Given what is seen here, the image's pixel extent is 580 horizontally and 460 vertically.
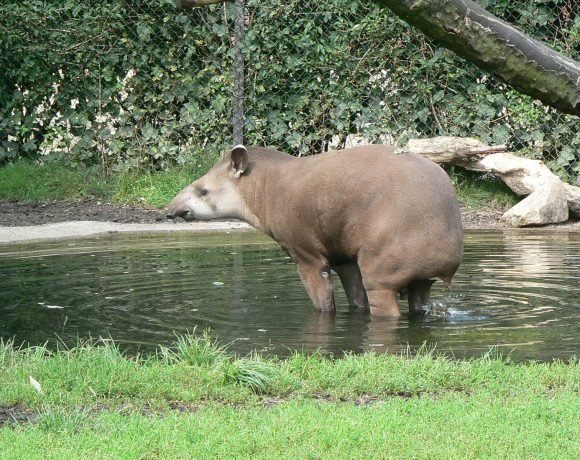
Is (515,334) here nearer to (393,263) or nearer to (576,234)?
(393,263)

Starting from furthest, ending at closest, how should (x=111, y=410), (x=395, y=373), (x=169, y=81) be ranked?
(x=169, y=81)
(x=395, y=373)
(x=111, y=410)

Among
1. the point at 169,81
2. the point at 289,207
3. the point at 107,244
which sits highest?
the point at 169,81

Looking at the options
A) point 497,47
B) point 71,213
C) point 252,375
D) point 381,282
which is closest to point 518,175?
point 71,213

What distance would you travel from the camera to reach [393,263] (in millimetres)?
8234

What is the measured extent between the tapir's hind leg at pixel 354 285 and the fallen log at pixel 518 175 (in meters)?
5.28

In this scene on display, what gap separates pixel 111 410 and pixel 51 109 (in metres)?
12.4

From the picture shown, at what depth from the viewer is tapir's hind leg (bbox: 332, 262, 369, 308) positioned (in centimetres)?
927

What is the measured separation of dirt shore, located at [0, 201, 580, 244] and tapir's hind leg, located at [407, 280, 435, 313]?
19.1 ft

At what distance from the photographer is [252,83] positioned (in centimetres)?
1655

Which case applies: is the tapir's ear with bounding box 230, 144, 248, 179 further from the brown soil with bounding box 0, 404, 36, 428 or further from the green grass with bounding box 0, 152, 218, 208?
the green grass with bounding box 0, 152, 218, 208

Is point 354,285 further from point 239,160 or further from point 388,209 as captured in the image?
point 239,160

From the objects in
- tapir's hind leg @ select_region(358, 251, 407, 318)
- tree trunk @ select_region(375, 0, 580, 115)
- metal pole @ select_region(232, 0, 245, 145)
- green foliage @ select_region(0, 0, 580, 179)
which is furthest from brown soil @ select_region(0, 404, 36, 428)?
green foliage @ select_region(0, 0, 580, 179)

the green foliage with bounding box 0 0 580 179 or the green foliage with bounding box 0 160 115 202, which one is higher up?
the green foliage with bounding box 0 0 580 179

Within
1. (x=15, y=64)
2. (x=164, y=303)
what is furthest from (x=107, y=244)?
(x=15, y=64)
